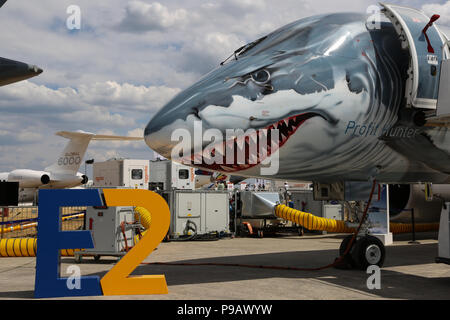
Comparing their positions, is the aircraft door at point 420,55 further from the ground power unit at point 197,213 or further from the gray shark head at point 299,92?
the ground power unit at point 197,213

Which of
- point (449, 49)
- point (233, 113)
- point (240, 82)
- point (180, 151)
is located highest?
point (449, 49)

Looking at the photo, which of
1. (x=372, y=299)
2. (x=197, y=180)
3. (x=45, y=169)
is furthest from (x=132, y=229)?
(x=197, y=180)

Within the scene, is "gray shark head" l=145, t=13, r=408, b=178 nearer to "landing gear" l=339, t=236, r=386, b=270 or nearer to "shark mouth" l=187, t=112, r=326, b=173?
"shark mouth" l=187, t=112, r=326, b=173

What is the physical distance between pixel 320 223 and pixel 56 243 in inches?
544

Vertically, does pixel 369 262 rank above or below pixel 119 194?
below

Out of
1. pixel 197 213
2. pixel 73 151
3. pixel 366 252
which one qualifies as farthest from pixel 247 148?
pixel 73 151

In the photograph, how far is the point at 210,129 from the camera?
7430mm

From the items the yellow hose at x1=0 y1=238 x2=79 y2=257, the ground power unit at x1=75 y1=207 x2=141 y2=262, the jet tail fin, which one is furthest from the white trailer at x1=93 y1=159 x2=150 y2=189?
the ground power unit at x1=75 y1=207 x2=141 y2=262

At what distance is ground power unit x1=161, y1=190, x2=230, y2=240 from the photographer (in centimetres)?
1925

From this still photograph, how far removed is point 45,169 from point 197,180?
14.9 m

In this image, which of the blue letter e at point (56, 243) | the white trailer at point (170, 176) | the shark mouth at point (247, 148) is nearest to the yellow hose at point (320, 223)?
the white trailer at point (170, 176)

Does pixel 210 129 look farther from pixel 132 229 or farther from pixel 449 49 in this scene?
pixel 132 229

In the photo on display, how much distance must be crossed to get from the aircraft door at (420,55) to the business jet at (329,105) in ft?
0.07

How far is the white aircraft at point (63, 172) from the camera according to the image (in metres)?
37.1
